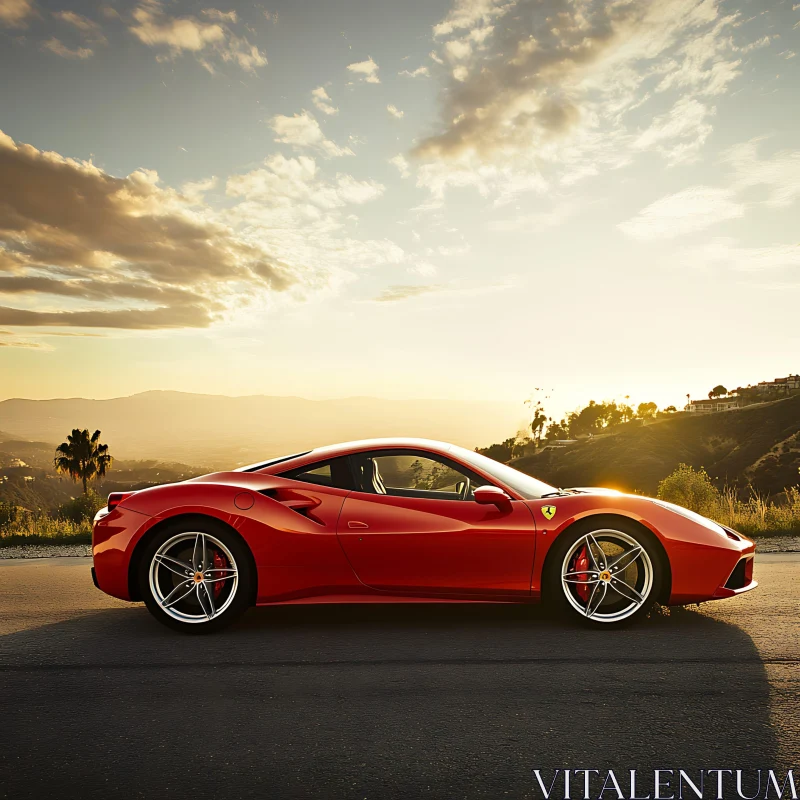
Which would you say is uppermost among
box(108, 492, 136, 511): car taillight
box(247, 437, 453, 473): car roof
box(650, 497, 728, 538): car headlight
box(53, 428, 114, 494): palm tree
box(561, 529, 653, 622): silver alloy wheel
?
box(53, 428, 114, 494): palm tree

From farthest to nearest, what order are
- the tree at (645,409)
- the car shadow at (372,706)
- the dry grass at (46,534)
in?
→ the tree at (645,409)
the dry grass at (46,534)
the car shadow at (372,706)

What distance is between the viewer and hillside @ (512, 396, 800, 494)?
6900 centimetres

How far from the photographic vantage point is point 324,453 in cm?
527

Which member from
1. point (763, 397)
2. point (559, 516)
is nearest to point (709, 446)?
point (763, 397)

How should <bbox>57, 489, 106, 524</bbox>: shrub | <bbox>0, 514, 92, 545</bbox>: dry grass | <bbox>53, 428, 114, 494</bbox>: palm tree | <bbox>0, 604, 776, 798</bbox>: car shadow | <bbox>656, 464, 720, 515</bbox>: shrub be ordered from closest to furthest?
1. <bbox>0, 604, 776, 798</bbox>: car shadow
2. <bbox>0, 514, 92, 545</bbox>: dry grass
3. <bbox>656, 464, 720, 515</bbox>: shrub
4. <bbox>57, 489, 106, 524</bbox>: shrub
5. <bbox>53, 428, 114, 494</bbox>: palm tree

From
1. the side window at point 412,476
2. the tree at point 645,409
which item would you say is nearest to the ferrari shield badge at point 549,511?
the side window at point 412,476

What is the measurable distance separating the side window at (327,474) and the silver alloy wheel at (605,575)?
164 cm

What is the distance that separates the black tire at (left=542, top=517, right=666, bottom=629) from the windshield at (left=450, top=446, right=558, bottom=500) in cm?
43

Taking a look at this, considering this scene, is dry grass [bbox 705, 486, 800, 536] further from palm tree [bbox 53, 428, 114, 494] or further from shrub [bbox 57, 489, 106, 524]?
palm tree [bbox 53, 428, 114, 494]

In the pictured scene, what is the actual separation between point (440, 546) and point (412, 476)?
715mm

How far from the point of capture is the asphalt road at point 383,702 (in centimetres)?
276

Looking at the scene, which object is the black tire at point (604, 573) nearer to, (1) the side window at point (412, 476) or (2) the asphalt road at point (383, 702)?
(2) the asphalt road at point (383, 702)

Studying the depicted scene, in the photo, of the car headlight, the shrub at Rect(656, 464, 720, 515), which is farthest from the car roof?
the shrub at Rect(656, 464, 720, 515)

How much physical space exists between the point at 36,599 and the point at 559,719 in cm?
492
